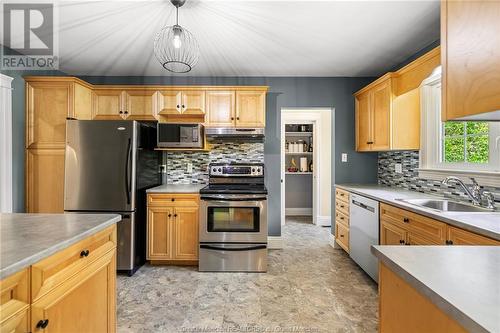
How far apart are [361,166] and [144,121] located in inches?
119

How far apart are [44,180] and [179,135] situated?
1.57 m

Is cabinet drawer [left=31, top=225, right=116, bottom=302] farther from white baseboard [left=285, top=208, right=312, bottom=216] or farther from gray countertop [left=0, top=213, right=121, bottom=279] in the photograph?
white baseboard [left=285, top=208, right=312, bottom=216]

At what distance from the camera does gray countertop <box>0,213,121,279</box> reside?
2.92 ft

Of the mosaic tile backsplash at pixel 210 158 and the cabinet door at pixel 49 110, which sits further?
the mosaic tile backsplash at pixel 210 158

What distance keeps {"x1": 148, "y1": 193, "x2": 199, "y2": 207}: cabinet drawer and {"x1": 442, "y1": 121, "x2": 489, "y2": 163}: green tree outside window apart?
2633mm

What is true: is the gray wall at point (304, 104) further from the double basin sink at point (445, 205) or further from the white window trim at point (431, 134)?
the double basin sink at point (445, 205)

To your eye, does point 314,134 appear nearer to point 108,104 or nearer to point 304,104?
point 304,104

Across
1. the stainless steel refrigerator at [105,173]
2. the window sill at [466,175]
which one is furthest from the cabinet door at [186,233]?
the window sill at [466,175]

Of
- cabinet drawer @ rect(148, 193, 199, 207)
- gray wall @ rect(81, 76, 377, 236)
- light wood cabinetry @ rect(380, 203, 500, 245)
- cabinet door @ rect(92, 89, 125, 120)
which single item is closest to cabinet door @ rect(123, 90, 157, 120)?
cabinet door @ rect(92, 89, 125, 120)

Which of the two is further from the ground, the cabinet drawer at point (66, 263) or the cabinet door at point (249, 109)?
the cabinet door at point (249, 109)

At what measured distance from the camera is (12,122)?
288cm

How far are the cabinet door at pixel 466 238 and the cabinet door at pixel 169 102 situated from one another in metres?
3.02

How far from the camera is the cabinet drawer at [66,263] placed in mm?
946

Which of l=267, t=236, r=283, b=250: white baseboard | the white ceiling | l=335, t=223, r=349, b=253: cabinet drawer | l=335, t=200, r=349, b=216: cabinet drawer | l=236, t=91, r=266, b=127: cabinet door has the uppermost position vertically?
the white ceiling
